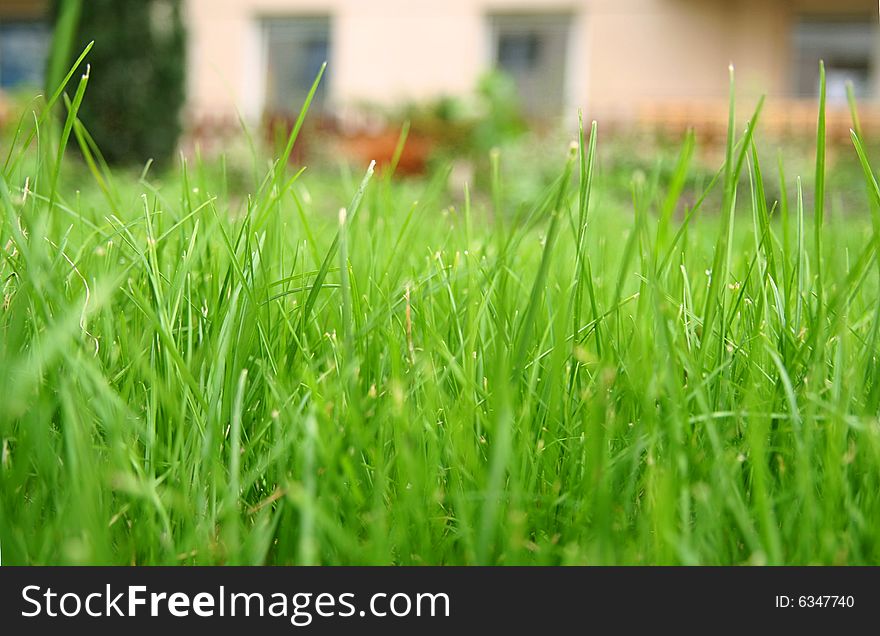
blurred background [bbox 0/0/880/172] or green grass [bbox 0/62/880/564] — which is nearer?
green grass [bbox 0/62/880/564]

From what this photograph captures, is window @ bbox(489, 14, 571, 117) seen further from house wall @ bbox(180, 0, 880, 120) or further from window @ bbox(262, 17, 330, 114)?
window @ bbox(262, 17, 330, 114)

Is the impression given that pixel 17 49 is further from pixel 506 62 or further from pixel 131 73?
pixel 506 62

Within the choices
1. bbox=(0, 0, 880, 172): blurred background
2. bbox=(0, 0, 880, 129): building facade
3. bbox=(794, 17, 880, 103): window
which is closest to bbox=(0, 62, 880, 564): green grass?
bbox=(0, 0, 880, 172): blurred background

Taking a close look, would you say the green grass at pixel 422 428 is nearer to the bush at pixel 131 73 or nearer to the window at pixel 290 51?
the bush at pixel 131 73

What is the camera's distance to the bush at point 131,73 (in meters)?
8.19

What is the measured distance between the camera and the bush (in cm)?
819

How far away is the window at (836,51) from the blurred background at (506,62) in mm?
21

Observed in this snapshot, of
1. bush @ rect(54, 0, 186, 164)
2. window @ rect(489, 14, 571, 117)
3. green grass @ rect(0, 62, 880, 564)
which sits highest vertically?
window @ rect(489, 14, 571, 117)

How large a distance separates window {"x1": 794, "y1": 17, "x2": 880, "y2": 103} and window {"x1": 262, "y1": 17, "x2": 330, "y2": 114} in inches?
305

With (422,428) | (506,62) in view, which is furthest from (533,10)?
(422,428)

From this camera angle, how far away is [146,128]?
8.30 metres

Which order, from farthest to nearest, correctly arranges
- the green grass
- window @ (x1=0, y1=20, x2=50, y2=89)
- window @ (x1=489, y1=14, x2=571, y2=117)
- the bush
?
1. window @ (x1=0, y1=20, x2=50, y2=89)
2. window @ (x1=489, y1=14, x2=571, y2=117)
3. the bush
4. the green grass
